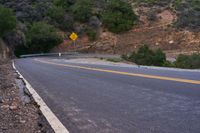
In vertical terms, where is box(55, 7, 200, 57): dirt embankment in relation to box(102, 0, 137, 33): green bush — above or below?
below

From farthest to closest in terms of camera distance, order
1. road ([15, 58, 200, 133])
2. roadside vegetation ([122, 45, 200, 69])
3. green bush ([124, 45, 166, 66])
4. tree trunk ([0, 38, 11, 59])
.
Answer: tree trunk ([0, 38, 11, 59]), green bush ([124, 45, 166, 66]), roadside vegetation ([122, 45, 200, 69]), road ([15, 58, 200, 133])

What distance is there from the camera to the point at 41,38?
62812mm

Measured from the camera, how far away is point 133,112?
6.57 meters

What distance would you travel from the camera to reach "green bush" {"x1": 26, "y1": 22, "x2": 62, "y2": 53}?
62812mm

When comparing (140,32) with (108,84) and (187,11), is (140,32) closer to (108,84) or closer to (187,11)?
(187,11)

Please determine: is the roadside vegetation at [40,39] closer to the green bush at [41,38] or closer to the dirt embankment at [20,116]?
the green bush at [41,38]

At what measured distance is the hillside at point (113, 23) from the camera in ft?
194

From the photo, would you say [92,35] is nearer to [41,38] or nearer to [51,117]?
[41,38]

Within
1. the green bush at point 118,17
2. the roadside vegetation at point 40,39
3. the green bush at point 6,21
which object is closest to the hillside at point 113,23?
the green bush at point 118,17

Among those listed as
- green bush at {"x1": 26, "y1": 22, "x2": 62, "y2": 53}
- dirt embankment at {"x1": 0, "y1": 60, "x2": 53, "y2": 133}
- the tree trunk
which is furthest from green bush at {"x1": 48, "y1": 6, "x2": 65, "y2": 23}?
dirt embankment at {"x1": 0, "y1": 60, "x2": 53, "y2": 133}

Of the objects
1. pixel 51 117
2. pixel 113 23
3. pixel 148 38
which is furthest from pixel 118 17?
pixel 51 117

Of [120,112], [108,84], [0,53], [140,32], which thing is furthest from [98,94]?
[140,32]

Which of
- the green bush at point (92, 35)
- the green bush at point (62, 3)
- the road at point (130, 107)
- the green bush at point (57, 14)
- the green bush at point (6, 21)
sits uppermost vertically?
the green bush at point (62, 3)

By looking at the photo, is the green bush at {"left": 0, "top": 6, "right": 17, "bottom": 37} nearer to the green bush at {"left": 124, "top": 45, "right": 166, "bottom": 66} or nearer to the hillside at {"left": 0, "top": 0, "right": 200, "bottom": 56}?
the hillside at {"left": 0, "top": 0, "right": 200, "bottom": 56}
